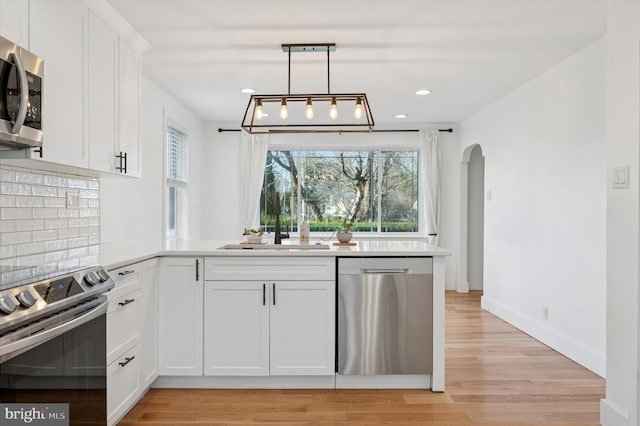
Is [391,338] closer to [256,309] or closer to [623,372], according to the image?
[256,309]

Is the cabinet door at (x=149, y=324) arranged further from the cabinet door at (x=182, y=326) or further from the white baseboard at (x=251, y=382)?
the white baseboard at (x=251, y=382)

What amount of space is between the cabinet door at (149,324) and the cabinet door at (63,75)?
0.74 meters

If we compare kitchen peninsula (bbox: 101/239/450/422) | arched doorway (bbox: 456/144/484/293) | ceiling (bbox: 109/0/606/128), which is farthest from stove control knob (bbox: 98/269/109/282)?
arched doorway (bbox: 456/144/484/293)

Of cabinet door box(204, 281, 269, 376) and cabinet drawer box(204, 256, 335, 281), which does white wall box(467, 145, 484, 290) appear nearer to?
cabinet drawer box(204, 256, 335, 281)

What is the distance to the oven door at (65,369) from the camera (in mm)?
1487

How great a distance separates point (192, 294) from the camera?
3.00m

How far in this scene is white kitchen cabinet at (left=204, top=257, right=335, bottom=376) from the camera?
9.80ft

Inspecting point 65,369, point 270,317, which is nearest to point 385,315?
point 270,317

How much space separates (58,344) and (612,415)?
267 cm

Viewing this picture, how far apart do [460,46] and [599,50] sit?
3.26 feet

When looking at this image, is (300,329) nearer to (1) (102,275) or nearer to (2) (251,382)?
(2) (251,382)

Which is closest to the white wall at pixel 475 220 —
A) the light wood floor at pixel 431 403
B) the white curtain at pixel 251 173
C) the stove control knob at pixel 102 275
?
the white curtain at pixel 251 173

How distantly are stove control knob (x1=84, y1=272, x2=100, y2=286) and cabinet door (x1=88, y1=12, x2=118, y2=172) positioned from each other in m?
0.83

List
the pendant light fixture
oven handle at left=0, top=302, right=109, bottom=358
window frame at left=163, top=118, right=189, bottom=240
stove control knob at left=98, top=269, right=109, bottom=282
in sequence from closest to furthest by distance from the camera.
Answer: oven handle at left=0, top=302, right=109, bottom=358, stove control knob at left=98, top=269, right=109, bottom=282, the pendant light fixture, window frame at left=163, top=118, right=189, bottom=240
